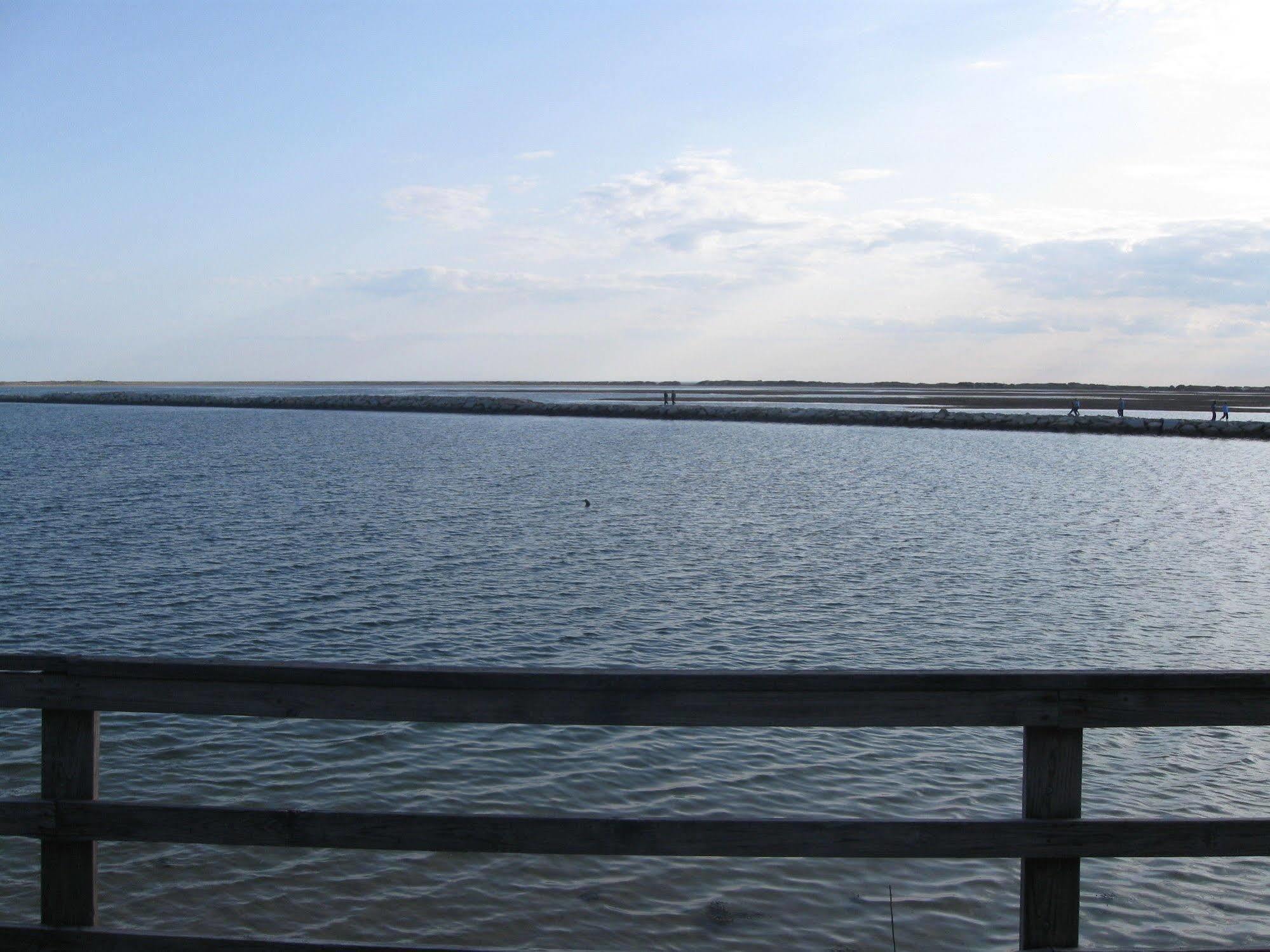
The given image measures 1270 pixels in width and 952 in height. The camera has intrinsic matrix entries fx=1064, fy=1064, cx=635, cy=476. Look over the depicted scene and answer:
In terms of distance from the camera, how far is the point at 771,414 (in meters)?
114

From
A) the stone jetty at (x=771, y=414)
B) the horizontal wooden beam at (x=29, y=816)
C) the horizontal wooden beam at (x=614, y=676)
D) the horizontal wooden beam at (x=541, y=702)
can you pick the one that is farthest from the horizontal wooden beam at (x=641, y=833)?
the stone jetty at (x=771, y=414)

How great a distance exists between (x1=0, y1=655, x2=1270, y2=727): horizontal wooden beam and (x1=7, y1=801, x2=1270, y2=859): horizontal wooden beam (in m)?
0.35

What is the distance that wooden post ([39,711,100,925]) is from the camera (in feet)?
12.2

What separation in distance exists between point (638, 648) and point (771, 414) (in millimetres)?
100474

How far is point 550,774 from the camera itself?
9.84m

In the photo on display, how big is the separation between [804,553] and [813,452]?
44124mm

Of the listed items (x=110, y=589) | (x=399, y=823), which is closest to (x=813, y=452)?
(x=110, y=589)

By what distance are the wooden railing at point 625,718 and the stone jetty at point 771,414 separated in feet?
283

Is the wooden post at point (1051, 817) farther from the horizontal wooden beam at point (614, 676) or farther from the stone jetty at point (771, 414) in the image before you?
the stone jetty at point (771, 414)

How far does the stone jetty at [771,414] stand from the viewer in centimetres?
8306

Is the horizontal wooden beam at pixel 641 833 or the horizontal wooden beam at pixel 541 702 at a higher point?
the horizontal wooden beam at pixel 541 702

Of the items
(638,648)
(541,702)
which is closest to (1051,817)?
(541,702)

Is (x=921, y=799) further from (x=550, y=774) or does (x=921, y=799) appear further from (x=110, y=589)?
(x=110, y=589)

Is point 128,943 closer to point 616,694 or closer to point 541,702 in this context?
point 541,702
